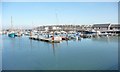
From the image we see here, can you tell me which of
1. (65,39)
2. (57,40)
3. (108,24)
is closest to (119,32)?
(108,24)

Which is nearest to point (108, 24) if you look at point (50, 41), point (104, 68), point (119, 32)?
point (119, 32)

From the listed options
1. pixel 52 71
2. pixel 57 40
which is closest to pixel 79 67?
pixel 52 71

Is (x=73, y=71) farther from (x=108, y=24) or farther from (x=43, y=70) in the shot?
(x=108, y=24)

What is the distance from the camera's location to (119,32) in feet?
110

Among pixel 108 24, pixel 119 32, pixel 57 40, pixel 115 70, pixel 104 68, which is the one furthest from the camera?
pixel 108 24

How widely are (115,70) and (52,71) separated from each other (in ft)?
7.72

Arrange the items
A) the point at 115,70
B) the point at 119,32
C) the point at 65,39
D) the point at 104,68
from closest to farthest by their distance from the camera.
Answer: the point at 115,70, the point at 104,68, the point at 65,39, the point at 119,32

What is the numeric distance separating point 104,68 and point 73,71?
1301 millimetres

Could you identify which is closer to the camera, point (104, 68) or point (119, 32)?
point (104, 68)

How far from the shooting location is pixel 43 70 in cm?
795

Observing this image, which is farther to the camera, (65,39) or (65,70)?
(65,39)

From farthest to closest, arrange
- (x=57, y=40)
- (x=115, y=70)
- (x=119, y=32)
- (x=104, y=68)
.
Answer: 1. (x=119, y=32)
2. (x=57, y=40)
3. (x=104, y=68)
4. (x=115, y=70)

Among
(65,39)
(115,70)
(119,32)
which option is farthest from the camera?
(119,32)

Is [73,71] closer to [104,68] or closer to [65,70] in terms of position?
[65,70]
